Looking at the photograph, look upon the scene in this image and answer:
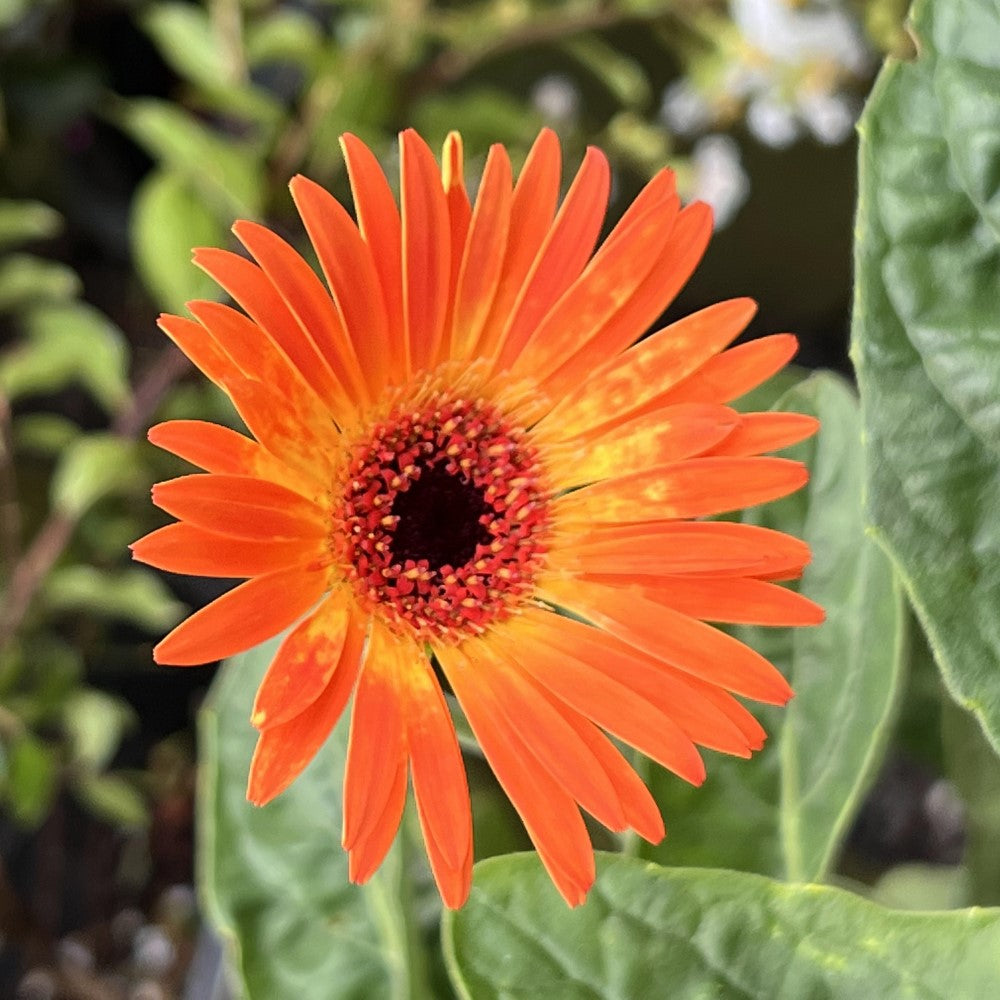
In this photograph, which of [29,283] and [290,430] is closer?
[290,430]

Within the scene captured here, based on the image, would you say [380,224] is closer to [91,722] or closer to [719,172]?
[91,722]

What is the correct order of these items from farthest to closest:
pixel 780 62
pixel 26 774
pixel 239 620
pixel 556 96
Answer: pixel 556 96, pixel 780 62, pixel 26 774, pixel 239 620

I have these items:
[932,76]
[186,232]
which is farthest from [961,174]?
[186,232]

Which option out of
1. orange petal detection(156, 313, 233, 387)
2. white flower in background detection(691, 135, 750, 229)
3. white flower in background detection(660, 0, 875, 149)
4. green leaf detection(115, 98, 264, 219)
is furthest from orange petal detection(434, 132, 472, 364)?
white flower in background detection(691, 135, 750, 229)

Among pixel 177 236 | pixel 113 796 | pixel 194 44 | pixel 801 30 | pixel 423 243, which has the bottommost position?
pixel 113 796

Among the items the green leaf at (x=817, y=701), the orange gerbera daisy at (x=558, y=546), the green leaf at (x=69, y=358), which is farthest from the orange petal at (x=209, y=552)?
the green leaf at (x=69, y=358)

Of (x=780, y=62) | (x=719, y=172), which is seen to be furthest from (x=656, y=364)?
(x=719, y=172)
